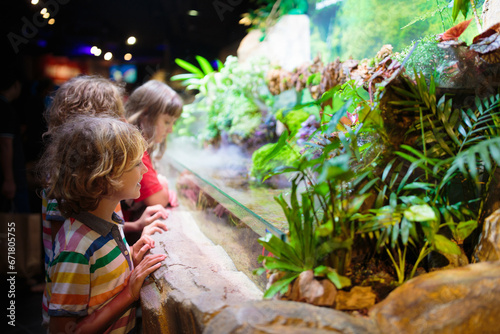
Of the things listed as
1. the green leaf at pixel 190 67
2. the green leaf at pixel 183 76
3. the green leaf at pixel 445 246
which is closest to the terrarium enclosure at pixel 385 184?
the green leaf at pixel 445 246

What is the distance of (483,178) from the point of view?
1841 millimetres

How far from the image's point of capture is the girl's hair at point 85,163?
1.67 m

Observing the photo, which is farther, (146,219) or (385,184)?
(146,219)

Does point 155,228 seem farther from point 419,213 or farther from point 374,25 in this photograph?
point 374,25

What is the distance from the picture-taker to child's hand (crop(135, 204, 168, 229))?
2.63 meters

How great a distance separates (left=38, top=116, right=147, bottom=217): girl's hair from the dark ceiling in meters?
2.33

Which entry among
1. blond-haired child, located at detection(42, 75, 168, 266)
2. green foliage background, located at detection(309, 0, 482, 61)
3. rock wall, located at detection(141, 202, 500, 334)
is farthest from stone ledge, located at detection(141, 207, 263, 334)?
green foliage background, located at detection(309, 0, 482, 61)

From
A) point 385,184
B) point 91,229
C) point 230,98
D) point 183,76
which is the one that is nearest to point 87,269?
point 91,229

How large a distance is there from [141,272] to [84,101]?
1.22m

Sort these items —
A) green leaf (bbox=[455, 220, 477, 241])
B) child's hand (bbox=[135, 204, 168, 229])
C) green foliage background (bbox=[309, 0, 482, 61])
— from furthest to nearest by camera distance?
green foliage background (bbox=[309, 0, 482, 61])
child's hand (bbox=[135, 204, 168, 229])
green leaf (bbox=[455, 220, 477, 241])

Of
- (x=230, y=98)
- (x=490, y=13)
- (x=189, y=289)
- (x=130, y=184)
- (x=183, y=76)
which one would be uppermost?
(x=183, y=76)

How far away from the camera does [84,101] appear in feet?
7.52

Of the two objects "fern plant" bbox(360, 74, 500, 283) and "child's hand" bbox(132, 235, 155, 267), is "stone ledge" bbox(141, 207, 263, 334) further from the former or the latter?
"fern plant" bbox(360, 74, 500, 283)

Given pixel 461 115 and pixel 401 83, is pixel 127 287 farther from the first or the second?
pixel 461 115
